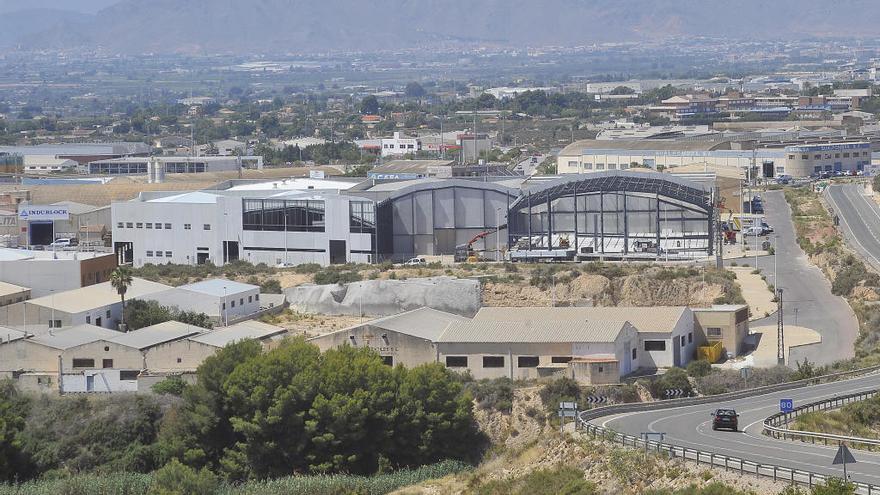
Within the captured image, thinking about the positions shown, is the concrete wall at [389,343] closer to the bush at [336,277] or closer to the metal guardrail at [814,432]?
the bush at [336,277]

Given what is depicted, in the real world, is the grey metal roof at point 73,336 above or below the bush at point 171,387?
above

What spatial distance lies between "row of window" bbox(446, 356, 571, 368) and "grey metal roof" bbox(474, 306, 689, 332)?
1.98m

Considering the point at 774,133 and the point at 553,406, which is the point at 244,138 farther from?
the point at 553,406

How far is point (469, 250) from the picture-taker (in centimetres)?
5850

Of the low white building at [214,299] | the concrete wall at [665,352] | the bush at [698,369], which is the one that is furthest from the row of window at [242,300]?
the bush at [698,369]

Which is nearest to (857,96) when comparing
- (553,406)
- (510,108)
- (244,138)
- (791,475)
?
(510,108)

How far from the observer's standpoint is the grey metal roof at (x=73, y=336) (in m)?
42.5

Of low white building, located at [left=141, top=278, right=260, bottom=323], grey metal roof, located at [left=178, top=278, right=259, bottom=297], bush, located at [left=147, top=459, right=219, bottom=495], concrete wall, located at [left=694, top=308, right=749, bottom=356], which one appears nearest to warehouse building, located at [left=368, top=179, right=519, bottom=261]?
grey metal roof, located at [left=178, top=278, right=259, bottom=297]

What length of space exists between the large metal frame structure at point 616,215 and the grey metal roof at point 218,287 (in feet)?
36.1

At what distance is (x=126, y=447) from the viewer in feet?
123

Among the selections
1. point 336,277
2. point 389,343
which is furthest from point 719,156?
point 389,343

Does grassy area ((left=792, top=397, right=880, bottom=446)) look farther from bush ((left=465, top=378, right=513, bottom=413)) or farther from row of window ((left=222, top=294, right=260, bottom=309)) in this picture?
row of window ((left=222, top=294, right=260, bottom=309))

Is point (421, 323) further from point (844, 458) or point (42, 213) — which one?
point (42, 213)

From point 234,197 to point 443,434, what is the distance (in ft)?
87.3
